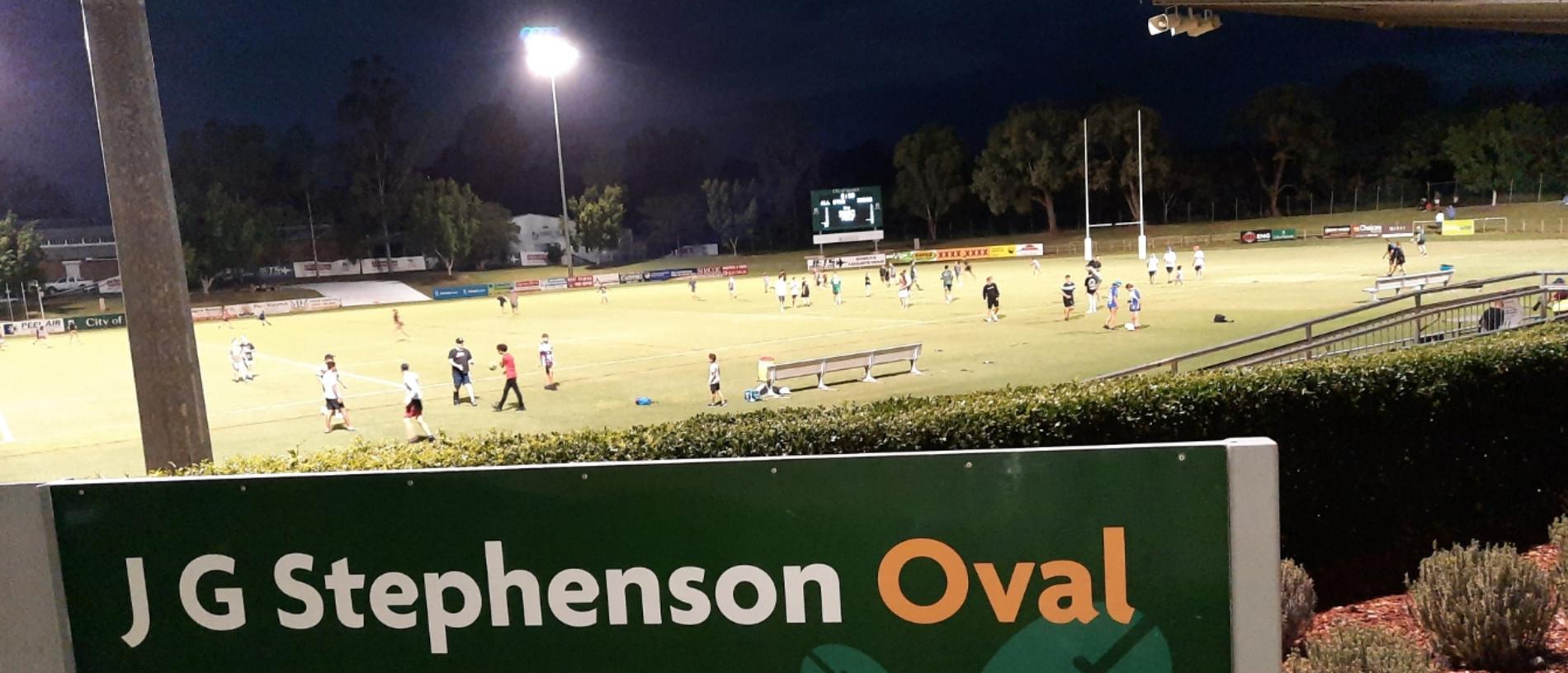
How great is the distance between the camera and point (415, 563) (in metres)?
2.66

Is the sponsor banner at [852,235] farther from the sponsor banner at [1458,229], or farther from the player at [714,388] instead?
the player at [714,388]

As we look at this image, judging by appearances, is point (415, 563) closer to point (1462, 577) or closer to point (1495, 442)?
point (1462, 577)

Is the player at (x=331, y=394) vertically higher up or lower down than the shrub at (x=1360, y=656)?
lower down

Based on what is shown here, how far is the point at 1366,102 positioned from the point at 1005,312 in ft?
250

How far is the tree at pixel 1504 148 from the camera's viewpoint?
7969 cm

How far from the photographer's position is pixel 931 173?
105188 mm

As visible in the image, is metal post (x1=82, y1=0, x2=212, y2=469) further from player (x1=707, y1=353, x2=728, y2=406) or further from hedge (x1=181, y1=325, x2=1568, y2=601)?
player (x1=707, y1=353, x2=728, y2=406)

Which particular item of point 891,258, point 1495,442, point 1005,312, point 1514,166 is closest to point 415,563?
point 1495,442

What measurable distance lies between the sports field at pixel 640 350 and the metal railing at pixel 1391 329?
13.3 feet

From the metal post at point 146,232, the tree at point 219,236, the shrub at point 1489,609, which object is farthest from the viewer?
the tree at point 219,236

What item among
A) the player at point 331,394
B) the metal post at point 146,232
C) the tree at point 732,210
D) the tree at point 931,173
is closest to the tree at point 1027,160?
the tree at point 931,173

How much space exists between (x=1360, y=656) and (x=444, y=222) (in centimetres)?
9533

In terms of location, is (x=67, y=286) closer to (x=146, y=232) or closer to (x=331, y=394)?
(x=331, y=394)

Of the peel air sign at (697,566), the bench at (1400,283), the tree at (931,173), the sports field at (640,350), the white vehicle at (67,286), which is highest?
the tree at (931,173)
